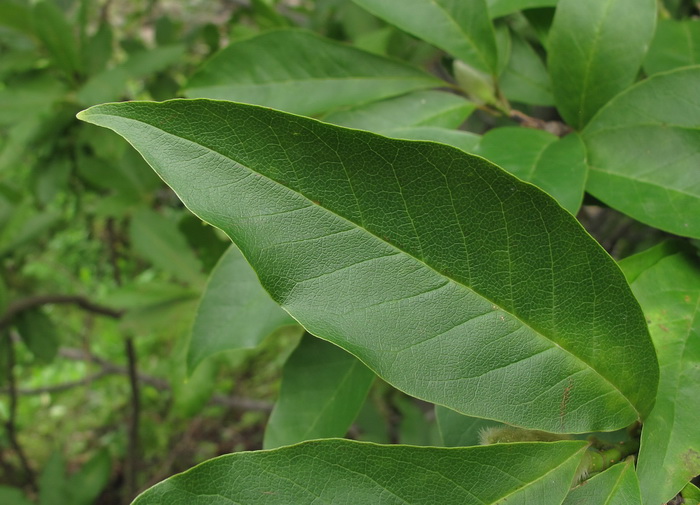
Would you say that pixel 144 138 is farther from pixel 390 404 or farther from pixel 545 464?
pixel 390 404

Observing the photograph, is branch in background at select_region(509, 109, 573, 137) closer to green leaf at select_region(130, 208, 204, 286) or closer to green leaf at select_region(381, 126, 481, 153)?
green leaf at select_region(381, 126, 481, 153)

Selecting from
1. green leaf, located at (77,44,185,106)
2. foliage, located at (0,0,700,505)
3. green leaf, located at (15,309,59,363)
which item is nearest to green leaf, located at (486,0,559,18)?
foliage, located at (0,0,700,505)

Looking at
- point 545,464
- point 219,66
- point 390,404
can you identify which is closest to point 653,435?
point 545,464

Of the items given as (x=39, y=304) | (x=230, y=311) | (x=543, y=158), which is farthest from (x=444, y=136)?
(x=39, y=304)

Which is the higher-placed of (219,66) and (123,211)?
(219,66)

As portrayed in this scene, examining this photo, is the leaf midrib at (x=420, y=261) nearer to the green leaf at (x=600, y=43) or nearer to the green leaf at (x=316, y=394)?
the green leaf at (x=316, y=394)
